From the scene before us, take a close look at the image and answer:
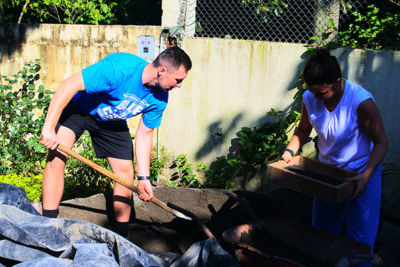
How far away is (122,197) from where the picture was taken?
12.1 ft

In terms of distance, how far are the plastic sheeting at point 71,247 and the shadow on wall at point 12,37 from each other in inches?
161

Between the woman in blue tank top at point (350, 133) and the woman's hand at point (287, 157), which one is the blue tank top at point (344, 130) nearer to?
the woman in blue tank top at point (350, 133)

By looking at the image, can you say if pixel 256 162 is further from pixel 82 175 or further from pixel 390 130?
pixel 82 175

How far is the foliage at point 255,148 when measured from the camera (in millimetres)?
4520

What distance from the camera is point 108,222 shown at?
159 inches


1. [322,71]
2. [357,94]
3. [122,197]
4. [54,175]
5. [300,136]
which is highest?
[322,71]

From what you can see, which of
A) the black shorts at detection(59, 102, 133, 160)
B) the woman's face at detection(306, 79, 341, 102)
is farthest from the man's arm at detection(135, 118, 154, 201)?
the woman's face at detection(306, 79, 341, 102)

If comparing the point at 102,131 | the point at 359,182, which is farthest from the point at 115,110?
the point at 359,182

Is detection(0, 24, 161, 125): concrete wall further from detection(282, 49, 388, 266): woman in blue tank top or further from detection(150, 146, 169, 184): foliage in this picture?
detection(282, 49, 388, 266): woman in blue tank top

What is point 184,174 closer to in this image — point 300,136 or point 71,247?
point 300,136

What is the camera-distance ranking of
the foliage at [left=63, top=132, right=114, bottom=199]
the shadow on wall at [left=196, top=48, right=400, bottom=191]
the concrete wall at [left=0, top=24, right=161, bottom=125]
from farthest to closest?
1. the concrete wall at [left=0, top=24, right=161, bottom=125]
2. the foliage at [left=63, top=132, right=114, bottom=199]
3. the shadow on wall at [left=196, top=48, right=400, bottom=191]

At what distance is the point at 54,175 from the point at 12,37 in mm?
3775

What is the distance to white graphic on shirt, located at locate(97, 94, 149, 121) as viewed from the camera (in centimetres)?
315

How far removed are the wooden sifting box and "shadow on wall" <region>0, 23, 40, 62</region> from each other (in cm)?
468
